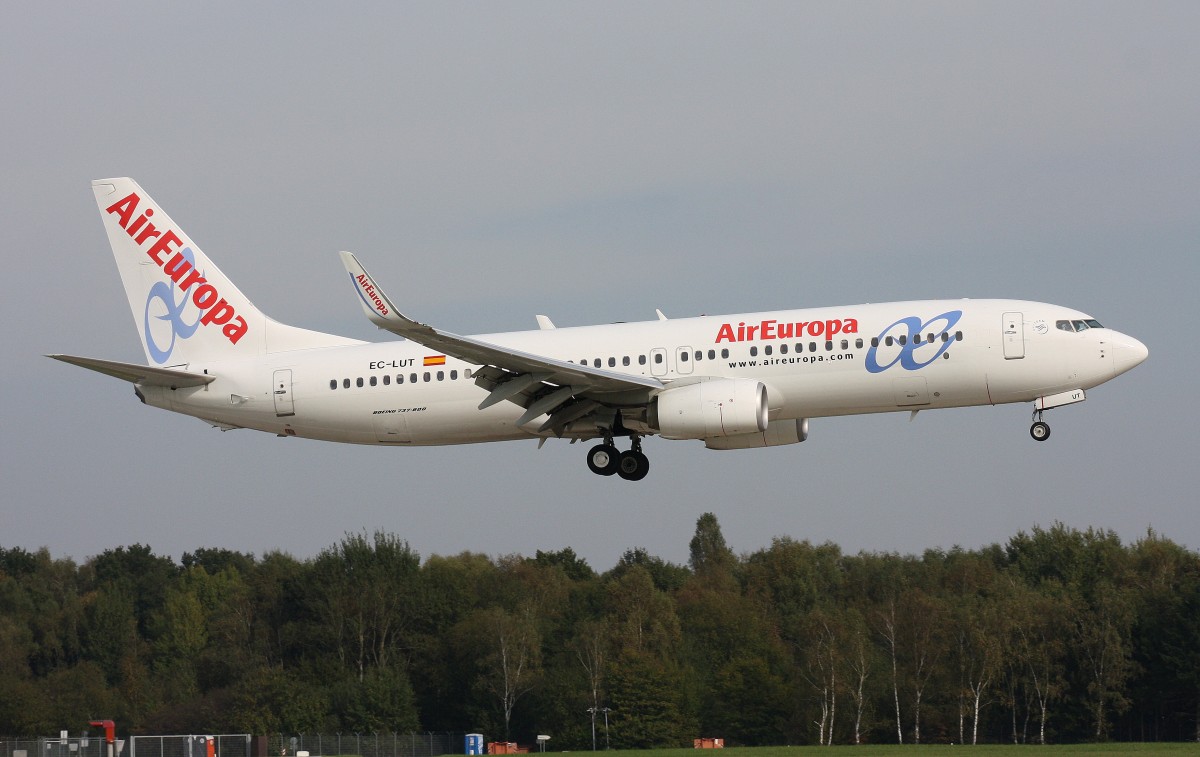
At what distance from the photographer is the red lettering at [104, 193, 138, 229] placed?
162ft

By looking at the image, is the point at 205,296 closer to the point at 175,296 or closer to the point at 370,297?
the point at 175,296

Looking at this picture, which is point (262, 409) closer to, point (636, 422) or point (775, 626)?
point (636, 422)

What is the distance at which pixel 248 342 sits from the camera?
47.3m

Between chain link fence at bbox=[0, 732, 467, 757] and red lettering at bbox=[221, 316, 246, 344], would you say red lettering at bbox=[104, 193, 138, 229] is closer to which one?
red lettering at bbox=[221, 316, 246, 344]

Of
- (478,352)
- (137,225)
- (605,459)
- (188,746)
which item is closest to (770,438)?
(605,459)

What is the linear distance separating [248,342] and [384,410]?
5762 mm

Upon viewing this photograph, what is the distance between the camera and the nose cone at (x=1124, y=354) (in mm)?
A: 40438

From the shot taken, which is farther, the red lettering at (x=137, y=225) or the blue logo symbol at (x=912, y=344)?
the red lettering at (x=137, y=225)

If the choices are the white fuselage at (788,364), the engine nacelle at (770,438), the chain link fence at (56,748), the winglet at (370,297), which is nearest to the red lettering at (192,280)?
the white fuselage at (788,364)

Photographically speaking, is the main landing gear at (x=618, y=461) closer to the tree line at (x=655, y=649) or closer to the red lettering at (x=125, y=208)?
the red lettering at (x=125, y=208)

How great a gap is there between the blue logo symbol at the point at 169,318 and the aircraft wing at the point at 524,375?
11368mm

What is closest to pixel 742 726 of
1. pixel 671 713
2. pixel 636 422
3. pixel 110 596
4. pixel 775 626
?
pixel 671 713

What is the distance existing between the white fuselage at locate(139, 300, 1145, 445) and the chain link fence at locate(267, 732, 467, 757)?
37.4 m

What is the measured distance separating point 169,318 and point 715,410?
60.5 feet
